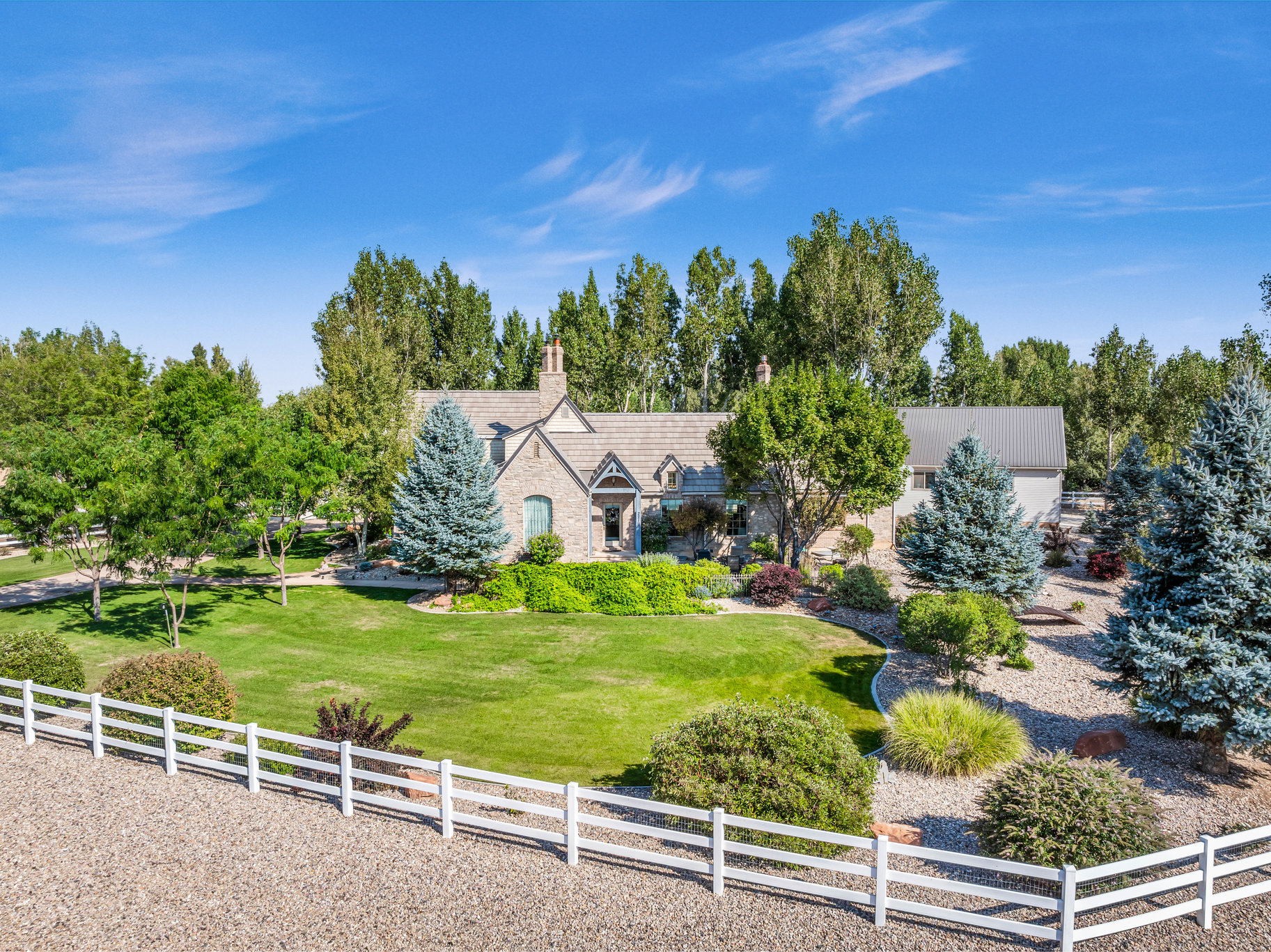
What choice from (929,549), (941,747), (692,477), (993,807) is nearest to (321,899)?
(993,807)

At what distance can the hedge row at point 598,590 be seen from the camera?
25.2 m

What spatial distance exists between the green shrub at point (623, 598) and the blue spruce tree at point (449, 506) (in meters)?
4.59

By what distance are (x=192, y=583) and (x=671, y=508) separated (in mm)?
21028

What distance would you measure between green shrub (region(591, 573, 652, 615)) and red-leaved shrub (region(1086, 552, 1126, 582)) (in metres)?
18.7

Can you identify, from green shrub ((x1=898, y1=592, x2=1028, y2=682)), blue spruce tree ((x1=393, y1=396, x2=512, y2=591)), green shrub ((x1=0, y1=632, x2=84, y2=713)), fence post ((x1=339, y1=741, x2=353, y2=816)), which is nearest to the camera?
fence post ((x1=339, y1=741, x2=353, y2=816))

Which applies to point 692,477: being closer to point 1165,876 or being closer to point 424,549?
point 424,549

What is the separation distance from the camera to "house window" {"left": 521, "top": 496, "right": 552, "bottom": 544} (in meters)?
30.7

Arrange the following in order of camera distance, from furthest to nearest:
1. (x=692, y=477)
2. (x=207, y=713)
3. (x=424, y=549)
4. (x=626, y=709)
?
(x=692, y=477) → (x=424, y=549) → (x=626, y=709) → (x=207, y=713)

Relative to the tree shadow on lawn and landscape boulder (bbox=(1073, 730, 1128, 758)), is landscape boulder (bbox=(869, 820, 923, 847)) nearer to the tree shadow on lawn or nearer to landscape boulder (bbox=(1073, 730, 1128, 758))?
landscape boulder (bbox=(1073, 730, 1128, 758))

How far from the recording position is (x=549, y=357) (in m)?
36.7

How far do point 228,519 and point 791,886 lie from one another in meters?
20.0

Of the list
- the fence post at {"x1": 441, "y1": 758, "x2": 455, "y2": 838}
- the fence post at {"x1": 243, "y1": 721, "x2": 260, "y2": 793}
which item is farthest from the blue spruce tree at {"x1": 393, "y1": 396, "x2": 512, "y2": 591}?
the fence post at {"x1": 441, "y1": 758, "x2": 455, "y2": 838}

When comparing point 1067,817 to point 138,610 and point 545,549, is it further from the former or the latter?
point 138,610

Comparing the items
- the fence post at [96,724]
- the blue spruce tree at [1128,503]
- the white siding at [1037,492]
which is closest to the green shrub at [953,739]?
the fence post at [96,724]
